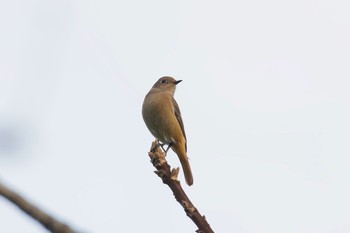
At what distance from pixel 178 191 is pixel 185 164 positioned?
4.72 metres

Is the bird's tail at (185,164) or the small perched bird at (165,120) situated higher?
the small perched bird at (165,120)

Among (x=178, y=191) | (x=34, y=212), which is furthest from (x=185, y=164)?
(x=34, y=212)

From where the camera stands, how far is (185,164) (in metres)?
7.53

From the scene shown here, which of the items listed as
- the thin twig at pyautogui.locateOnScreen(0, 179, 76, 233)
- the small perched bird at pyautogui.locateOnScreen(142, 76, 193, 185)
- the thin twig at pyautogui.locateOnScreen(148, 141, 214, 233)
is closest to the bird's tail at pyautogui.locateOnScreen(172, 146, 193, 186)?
the small perched bird at pyautogui.locateOnScreen(142, 76, 193, 185)

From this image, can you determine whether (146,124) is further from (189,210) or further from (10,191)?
(10,191)

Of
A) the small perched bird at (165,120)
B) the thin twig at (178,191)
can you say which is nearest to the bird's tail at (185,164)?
the small perched bird at (165,120)

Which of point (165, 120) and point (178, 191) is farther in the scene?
point (165, 120)

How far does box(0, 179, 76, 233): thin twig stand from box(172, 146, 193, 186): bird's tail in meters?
5.92

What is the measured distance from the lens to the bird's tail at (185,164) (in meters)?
6.96

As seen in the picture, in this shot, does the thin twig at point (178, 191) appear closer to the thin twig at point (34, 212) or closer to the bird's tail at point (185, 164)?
the thin twig at point (34, 212)

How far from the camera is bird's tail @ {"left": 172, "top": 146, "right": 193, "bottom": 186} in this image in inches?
274

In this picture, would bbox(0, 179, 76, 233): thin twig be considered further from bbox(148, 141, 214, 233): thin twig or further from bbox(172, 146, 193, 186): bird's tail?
bbox(172, 146, 193, 186): bird's tail

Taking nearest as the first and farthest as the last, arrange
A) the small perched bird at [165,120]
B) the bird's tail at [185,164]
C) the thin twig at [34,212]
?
the thin twig at [34,212]
the bird's tail at [185,164]
the small perched bird at [165,120]

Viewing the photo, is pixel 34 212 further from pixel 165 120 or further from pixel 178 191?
pixel 165 120
